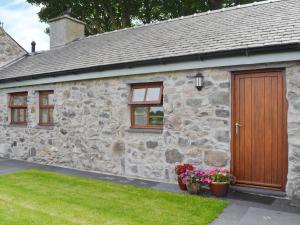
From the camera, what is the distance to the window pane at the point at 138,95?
24.9 ft

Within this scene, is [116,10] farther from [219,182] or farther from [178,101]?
[219,182]

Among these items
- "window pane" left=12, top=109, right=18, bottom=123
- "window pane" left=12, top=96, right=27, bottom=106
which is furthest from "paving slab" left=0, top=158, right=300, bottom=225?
"window pane" left=12, top=109, right=18, bottom=123

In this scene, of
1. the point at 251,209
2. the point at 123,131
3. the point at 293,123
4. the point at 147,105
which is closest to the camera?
the point at 251,209

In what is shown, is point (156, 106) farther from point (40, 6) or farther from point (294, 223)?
point (40, 6)

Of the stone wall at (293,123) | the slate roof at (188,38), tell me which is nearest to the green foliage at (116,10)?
the slate roof at (188,38)

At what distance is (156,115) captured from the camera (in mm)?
7441

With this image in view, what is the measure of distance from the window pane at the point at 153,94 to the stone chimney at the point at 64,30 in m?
7.51

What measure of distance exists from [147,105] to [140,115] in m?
0.38

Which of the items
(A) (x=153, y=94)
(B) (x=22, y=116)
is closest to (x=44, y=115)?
(B) (x=22, y=116)

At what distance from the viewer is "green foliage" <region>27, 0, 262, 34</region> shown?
56.6 ft

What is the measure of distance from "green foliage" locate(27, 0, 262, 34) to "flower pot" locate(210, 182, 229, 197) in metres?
12.9

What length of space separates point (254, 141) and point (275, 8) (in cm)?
406

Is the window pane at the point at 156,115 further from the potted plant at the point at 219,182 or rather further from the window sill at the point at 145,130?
the potted plant at the point at 219,182

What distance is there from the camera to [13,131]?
10.9 metres
